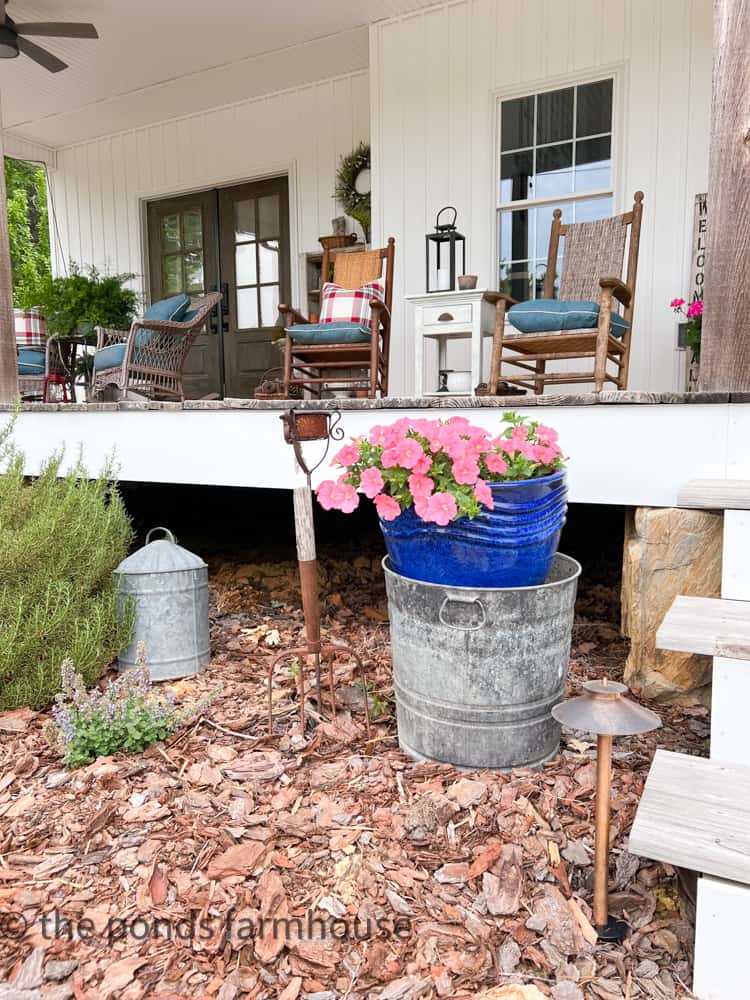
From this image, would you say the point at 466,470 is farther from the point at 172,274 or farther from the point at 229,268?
the point at 172,274

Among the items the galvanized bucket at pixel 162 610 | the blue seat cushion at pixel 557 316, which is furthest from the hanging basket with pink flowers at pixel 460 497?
the blue seat cushion at pixel 557 316

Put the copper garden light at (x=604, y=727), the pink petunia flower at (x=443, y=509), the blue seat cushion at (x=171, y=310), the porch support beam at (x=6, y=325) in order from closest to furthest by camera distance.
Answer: the copper garden light at (x=604, y=727), the pink petunia flower at (x=443, y=509), the porch support beam at (x=6, y=325), the blue seat cushion at (x=171, y=310)

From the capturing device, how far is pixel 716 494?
5.06 ft

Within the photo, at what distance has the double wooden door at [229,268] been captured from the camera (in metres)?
5.77

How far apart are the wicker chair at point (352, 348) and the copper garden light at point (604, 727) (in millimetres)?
2447

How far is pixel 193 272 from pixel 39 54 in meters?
1.98

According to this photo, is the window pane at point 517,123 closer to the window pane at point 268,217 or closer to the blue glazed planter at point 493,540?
the window pane at point 268,217

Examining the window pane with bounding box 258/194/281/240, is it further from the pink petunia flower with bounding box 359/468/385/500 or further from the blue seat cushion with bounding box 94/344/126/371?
the pink petunia flower with bounding box 359/468/385/500

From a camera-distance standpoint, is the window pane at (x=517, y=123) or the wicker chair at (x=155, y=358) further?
the window pane at (x=517, y=123)

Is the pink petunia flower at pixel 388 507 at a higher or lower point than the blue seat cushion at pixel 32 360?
lower

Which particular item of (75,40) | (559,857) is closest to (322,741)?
(559,857)

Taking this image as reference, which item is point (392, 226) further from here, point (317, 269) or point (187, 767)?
point (187, 767)

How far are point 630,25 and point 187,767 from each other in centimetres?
427

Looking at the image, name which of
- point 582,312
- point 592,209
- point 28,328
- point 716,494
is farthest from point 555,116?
point 28,328
